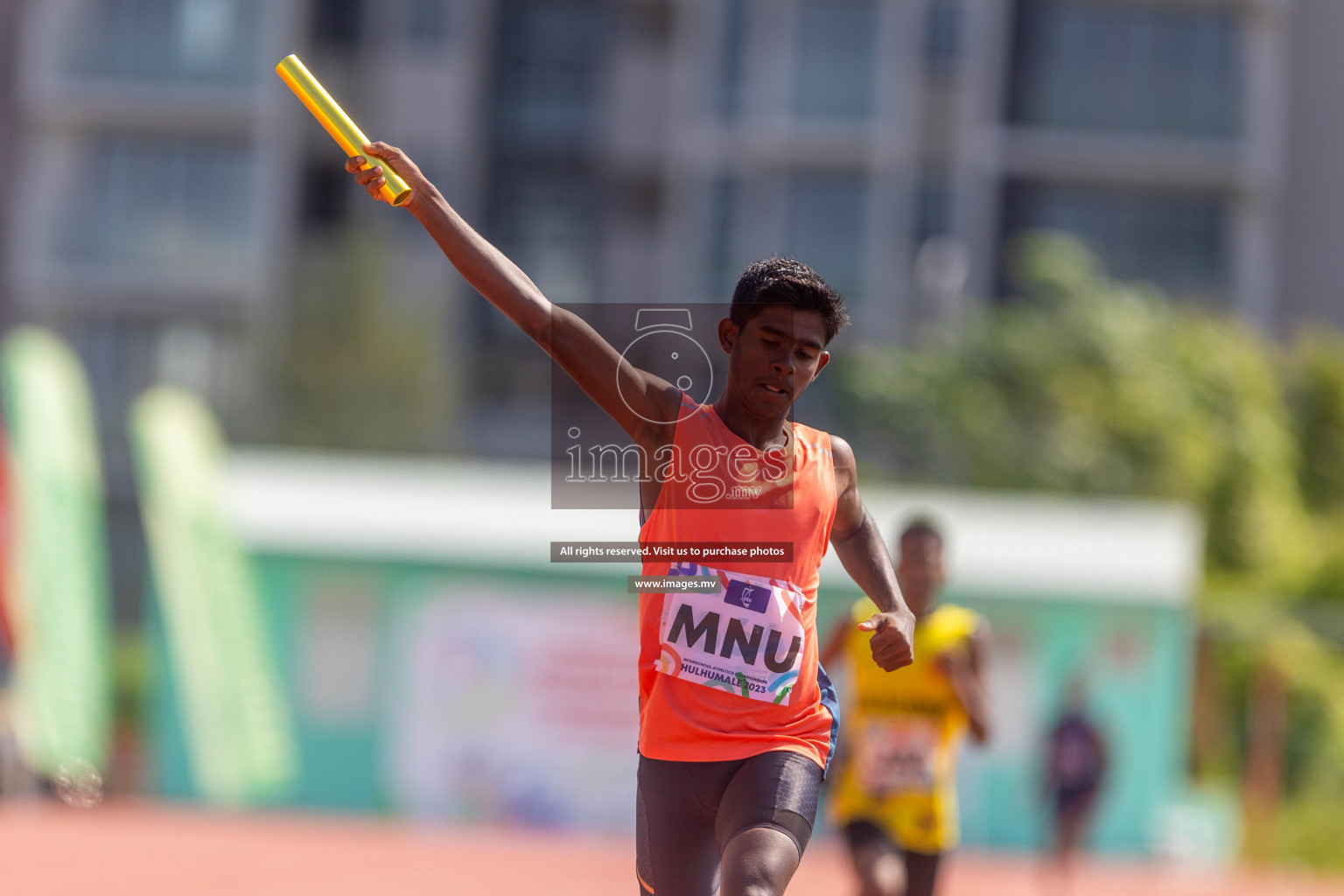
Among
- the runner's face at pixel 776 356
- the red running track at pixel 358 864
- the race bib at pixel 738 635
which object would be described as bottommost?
the red running track at pixel 358 864

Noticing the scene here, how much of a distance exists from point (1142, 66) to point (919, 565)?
28.2m

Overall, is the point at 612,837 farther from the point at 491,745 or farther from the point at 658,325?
the point at 658,325

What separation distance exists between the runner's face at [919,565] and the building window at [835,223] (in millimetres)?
26452

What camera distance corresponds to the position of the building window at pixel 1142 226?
3288cm

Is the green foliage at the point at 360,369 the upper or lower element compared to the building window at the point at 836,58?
lower

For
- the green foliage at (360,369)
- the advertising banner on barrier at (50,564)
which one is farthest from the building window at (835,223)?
the advertising banner on barrier at (50,564)

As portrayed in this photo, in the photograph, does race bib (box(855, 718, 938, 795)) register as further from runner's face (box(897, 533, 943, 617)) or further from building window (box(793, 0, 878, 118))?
building window (box(793, 0, 878, 118))

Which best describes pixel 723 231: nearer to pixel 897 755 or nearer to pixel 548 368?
pixel 548 368

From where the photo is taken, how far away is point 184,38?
33.7 meters

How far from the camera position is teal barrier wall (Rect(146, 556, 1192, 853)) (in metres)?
17.3

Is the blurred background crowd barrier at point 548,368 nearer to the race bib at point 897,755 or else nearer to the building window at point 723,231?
the building window at point 723,231

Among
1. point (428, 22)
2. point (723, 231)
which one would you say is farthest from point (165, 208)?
point (723, 231)

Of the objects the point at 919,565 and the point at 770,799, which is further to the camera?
the point at 919,565

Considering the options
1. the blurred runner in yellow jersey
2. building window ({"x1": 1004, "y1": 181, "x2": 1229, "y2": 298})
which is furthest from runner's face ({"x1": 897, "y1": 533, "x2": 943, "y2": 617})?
building window ({"x1": 1004, "y1": 181, "x2": 1229, "y2": 298})
